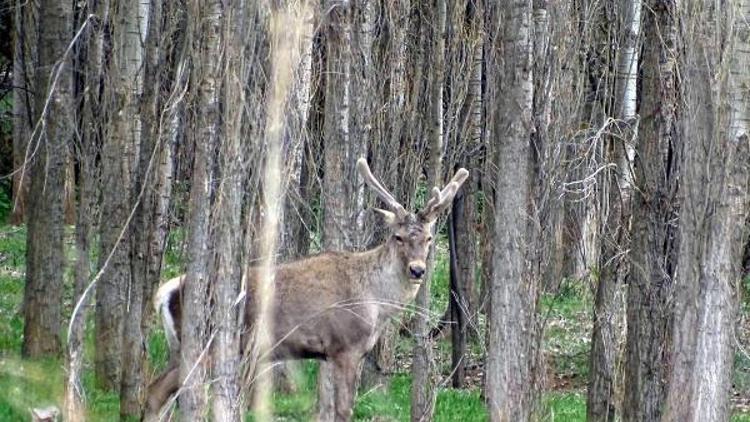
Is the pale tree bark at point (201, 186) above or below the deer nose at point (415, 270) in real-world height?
above

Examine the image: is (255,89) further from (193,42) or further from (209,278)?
(209,278)

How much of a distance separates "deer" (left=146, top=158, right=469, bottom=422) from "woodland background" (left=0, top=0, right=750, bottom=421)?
394 millimetres

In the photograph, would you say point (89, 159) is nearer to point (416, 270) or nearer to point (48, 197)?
point (48, 197)

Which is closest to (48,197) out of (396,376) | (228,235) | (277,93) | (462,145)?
(462,145)

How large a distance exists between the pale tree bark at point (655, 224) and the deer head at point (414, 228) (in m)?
1.75

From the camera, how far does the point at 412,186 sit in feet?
51.2

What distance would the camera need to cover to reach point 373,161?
1616 cm

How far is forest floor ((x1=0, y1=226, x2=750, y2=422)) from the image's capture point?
1346cm

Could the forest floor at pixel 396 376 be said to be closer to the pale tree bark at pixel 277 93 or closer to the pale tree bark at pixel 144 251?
the pale tree bark at pixel 144 251

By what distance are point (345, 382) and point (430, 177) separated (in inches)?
112

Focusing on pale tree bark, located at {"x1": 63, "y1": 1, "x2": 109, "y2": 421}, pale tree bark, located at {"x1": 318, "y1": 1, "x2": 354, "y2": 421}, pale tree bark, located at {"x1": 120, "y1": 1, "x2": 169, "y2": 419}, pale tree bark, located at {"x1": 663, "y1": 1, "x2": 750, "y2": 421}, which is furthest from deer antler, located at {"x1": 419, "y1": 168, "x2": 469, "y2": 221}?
pale tree bark, located at {"x1": 63, "y1": 1, "x2": 109, "y2": 421}

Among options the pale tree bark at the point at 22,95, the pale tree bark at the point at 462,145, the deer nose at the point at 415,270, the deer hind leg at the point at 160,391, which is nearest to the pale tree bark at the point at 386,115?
the pale tree bark at the point at 462,145

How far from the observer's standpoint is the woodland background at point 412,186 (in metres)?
9.44

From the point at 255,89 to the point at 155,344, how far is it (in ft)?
26.8
